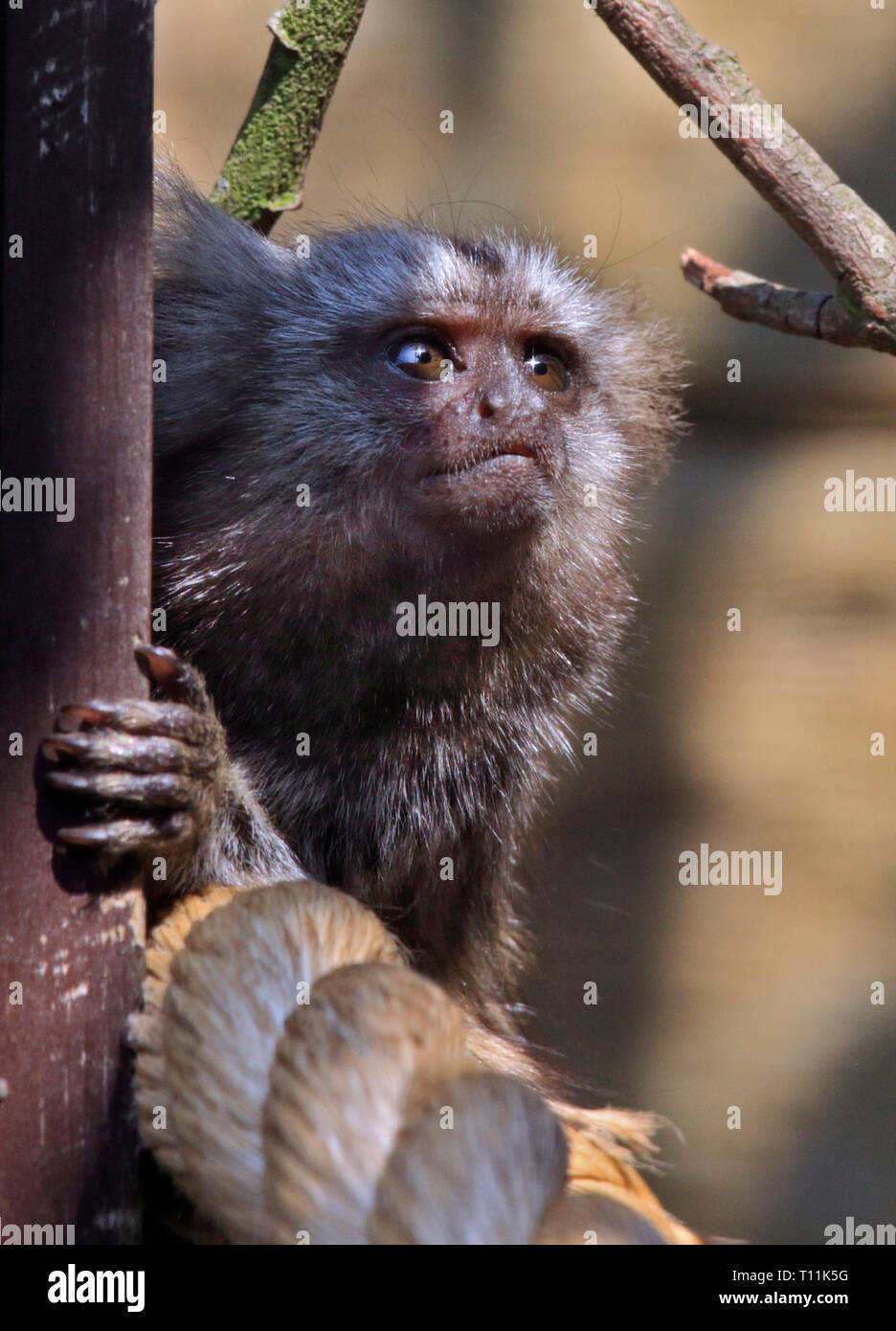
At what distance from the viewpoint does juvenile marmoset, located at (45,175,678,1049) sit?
2.64 meters

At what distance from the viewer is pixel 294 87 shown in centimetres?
284

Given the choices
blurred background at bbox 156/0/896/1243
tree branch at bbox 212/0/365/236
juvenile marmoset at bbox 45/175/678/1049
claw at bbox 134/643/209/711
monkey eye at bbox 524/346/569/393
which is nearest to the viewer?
claw at bbox 134/643/209/711

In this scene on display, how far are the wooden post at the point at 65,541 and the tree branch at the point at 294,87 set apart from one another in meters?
1.24

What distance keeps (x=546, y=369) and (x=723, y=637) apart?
A: 4.43 feet

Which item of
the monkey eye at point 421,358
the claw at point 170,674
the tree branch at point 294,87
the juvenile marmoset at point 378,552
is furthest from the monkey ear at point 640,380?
the claw at point 170,674

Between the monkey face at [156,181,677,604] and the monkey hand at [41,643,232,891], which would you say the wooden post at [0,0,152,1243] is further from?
the monkey face at [156,181,677,604]

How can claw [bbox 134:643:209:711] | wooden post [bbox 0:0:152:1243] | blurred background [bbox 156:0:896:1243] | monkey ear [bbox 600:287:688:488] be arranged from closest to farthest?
1. wooden post [bbox 0:0:152:1243]
2. claw [bbox 134:643:209:711]
3. monkey ear [bbox 600:287:688:488]
4. blurred background [bbox 156:0:896:1243]

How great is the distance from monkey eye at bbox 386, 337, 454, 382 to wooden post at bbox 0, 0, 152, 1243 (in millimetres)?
1227

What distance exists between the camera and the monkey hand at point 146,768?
1.66 m

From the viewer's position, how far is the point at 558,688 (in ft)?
10.2

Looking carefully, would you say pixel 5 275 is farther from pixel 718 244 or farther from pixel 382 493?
pixel 718 244

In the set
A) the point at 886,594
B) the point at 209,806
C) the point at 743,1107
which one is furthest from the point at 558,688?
the point at 743,1107

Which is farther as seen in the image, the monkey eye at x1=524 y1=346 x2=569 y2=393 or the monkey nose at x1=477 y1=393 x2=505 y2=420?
the monkey eye at x1=524 y1=346 x2=569 y2=393

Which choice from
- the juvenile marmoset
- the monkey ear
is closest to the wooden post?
the juvenile marmoset
